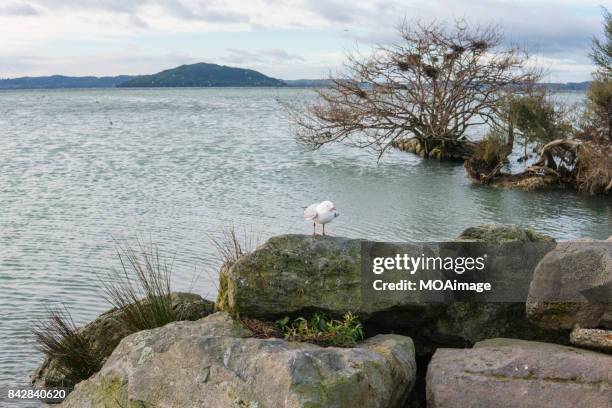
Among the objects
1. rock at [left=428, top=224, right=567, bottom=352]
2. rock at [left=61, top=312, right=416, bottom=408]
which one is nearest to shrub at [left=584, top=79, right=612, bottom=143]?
rock at [left=428, top=224, right=567, bottom=352]

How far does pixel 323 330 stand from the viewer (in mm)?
6602

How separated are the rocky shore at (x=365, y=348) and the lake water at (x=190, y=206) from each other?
328cm

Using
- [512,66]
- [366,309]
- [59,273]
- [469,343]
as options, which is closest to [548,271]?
[469,343]

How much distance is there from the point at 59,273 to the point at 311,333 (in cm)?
761

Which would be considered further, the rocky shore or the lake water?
the lake water

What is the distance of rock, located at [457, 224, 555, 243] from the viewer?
7918 millimetres

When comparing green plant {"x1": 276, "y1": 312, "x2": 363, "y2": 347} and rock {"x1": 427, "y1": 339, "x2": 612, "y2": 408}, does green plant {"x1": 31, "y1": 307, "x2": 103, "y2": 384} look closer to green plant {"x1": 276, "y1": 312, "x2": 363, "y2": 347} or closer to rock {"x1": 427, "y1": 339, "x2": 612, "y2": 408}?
green plant {"x1": 276, "y1": 312, "x2": 363, "y2": 347}

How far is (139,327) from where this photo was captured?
7625 mm

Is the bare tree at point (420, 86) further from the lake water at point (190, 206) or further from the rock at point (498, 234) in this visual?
the rock at point (498, 234)

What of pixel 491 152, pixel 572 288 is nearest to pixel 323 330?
pixel 572 288

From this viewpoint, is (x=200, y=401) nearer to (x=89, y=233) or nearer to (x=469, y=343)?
(x=469, y=343)

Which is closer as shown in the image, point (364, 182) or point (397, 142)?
point (364, 182)

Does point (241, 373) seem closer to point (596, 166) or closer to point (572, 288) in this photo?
point (572, 288)

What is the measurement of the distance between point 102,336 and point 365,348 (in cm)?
327
